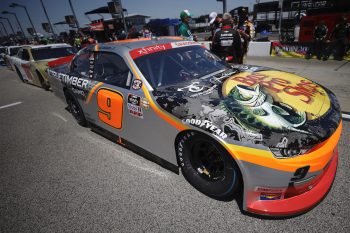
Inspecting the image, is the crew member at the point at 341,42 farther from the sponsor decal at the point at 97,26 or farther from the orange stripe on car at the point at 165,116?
the sponsor decal at the point at 97,26

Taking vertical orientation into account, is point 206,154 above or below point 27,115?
above

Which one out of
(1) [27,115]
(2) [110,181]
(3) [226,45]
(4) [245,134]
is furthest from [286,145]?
(1) [27,115]

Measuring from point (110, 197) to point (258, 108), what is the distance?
1.80m

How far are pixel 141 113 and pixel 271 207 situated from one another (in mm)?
1518

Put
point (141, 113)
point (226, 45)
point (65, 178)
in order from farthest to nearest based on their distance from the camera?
point (226, 45)
point (65, 178)
point (141, 113)

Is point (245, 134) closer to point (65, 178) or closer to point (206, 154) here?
point (206, 154)

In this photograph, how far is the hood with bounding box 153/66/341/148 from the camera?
1.65 metres

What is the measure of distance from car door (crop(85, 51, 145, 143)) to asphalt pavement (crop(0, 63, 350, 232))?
52 cm

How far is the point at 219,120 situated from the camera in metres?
1.79

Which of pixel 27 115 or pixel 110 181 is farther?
pixel 27 115

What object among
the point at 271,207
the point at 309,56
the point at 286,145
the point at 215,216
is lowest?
the point at 309,56

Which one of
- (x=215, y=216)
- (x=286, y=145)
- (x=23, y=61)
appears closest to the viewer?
(x=286, y=145)

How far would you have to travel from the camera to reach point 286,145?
5.20 ft

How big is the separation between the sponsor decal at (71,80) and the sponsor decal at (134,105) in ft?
3.68
